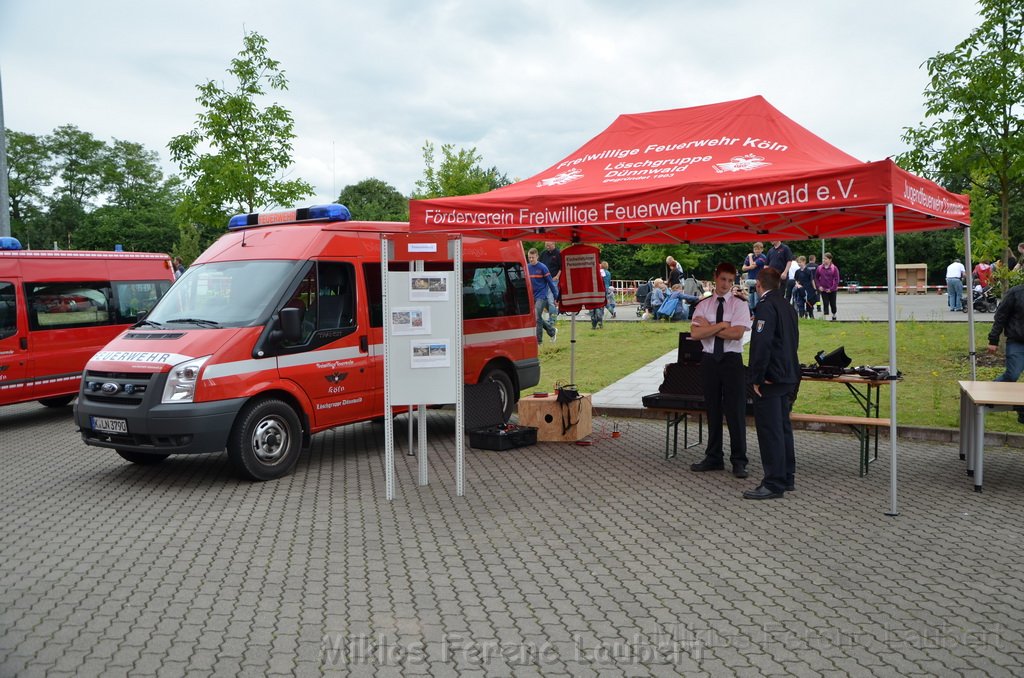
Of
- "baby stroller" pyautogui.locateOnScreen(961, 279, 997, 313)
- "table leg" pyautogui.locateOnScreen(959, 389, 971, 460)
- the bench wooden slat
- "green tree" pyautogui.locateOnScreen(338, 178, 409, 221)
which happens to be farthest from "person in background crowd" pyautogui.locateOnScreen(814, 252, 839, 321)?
"green tree" pyautogui.locateOnScreen(338, 178, 409, 221)

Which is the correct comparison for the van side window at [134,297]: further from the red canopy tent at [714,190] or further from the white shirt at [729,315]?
the white shirt at [729,315]

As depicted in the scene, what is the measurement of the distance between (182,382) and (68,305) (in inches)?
230

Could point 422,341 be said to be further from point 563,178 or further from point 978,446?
point 978,446

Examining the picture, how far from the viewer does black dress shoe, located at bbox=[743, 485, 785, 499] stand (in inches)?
291

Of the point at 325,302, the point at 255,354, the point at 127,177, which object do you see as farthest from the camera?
the point at 127,177

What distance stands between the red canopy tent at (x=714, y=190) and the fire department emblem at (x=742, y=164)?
11mm

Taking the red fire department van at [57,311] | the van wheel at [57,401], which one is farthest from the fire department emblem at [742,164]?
the van wheel at [57,401]

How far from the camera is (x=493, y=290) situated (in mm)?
10758

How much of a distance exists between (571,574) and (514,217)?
4036 mm

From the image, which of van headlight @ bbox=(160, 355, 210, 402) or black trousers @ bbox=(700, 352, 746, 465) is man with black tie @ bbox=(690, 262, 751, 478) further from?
van headlight @ bbox=(160, 355, 210, 402)

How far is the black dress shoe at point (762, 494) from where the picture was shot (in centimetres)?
739

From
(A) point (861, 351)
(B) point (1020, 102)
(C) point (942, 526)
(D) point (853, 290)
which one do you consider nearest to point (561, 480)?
(C) point (942, 526)

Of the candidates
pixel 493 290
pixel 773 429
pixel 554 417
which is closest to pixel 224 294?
pixel 493 290

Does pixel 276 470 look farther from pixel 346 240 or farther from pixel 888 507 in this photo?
pixel 888 507
